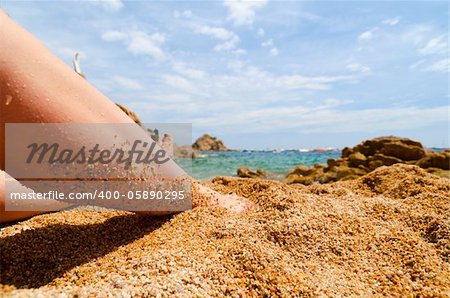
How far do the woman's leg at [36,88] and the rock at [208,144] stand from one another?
52050 millimetres

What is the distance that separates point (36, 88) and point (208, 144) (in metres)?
56.2

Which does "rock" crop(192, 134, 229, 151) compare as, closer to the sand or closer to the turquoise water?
the turquoise water

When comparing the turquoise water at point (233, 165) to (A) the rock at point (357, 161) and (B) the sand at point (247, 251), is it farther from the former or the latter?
(B) the sand at point (247, 251)

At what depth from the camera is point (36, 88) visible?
64.3 inches

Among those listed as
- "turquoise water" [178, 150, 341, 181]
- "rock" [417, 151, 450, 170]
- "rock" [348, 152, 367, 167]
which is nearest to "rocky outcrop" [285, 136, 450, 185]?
"rock" [348, 152, 367, 167]

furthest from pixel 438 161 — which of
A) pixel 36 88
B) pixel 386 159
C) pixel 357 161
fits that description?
pixel 36 88

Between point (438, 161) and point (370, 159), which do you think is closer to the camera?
point (438, 161)

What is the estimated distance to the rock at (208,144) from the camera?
5540 cm

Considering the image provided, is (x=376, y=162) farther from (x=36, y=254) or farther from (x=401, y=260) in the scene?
(x=36, y=254)

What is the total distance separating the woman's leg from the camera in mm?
1573

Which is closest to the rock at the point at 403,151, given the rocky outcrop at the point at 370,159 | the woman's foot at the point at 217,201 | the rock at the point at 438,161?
the rocky outcrop at the point at 370,159

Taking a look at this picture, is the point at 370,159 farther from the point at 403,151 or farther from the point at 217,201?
the point at 217,201

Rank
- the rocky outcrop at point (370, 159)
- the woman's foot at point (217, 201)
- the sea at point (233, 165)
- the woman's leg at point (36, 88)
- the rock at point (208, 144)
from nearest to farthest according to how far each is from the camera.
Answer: the woman's leg at point (36, 88), the woman's foot at point (217, 201), the rocky outcrop at point (370, 159), the sea at point (233, 165), the rock at point (208, 144)

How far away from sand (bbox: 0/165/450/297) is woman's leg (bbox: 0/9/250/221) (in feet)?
2.39
